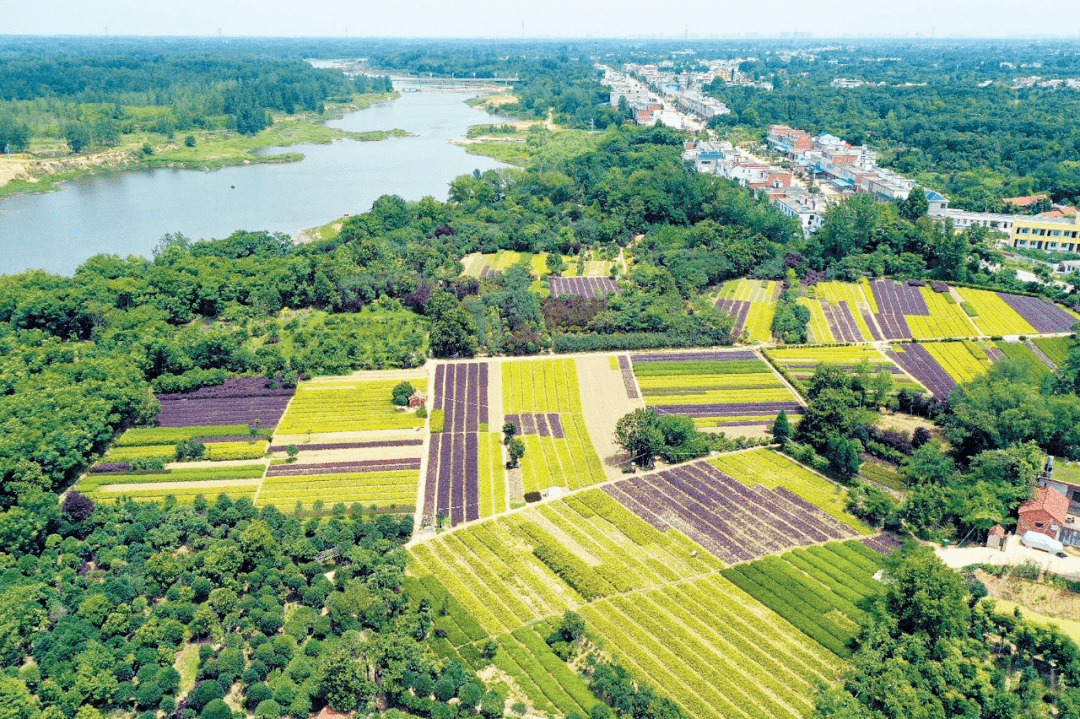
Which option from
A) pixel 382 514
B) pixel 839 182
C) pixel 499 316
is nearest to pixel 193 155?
pixel 499 316

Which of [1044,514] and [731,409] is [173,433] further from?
[1044,514]

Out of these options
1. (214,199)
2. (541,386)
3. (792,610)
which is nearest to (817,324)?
(541,386)

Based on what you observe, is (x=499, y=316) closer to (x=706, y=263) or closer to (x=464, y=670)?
(x=706, y=263)

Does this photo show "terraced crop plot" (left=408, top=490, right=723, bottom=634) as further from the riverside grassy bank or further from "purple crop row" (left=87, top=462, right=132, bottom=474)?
the riverside grassy bank

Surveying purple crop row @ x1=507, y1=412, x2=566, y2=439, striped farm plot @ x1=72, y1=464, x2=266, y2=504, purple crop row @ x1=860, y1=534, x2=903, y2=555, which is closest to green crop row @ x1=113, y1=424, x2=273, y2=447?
striped farm plot @ x1=72, y1=464, x2=266, y2=504

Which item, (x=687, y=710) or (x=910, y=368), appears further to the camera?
(x=910, y=368)

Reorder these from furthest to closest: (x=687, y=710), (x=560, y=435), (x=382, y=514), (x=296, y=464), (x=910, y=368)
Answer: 1. (x=910, y=368)
2. (x=560, y=435)
3. (x=296, y=464)
4. (x=382, y=514)
5. (x=687, y=710)

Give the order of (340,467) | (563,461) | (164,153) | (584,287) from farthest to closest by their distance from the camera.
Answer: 1. (164,153)
2. (584,287)
3. (563,461)
4. (340,467)
